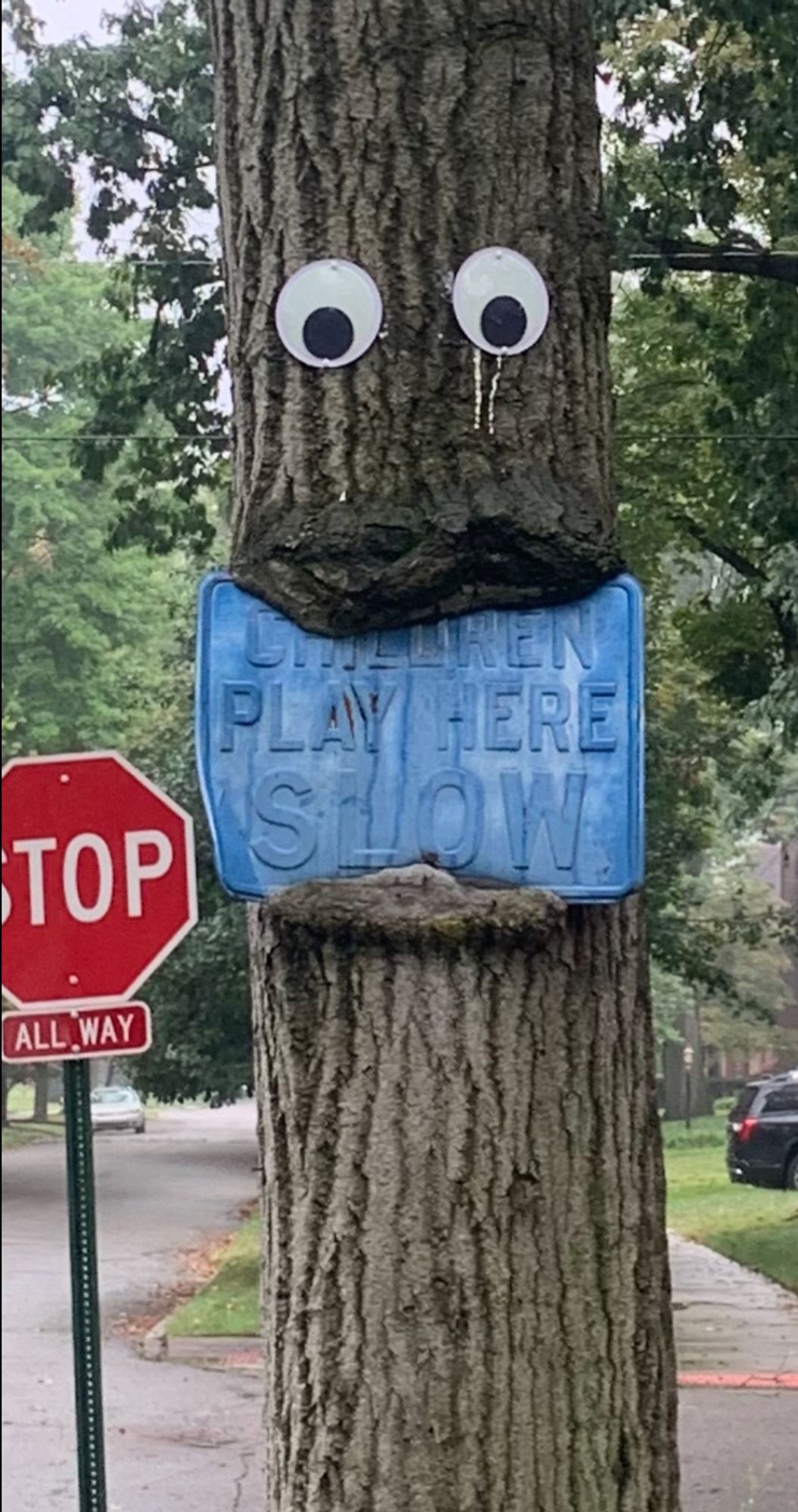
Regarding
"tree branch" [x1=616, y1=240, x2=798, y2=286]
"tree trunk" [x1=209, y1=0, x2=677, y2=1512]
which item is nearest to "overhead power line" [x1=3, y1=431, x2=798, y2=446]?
"tree branch" [x1=616, y1=240, x2=798, y2=286]

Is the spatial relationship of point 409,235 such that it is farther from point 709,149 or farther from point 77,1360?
point 709,149

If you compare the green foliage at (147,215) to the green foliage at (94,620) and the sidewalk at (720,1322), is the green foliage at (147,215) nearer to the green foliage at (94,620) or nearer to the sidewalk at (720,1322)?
the green foliage at (94,620)

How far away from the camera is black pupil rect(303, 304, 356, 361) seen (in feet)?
6.29

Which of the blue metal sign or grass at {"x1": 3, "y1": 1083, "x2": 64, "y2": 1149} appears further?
grass at {"x1": 3, "y1": 1083, "x2": 64, "y2": 1149}

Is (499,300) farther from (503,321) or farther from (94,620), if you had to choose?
(94,620)

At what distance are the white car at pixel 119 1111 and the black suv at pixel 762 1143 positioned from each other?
1.04 meters

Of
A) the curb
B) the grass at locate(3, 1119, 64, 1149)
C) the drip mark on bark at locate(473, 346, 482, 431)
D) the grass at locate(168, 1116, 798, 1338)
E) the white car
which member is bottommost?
the curb

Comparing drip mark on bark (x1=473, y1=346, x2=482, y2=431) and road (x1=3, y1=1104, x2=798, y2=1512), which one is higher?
drip mark on bark (x1=473, y1=346, x2=482, y2=431)

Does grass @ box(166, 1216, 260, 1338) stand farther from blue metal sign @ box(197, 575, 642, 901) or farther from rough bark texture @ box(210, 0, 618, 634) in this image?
rough bark texture @ box(210, 0, 618, 634)

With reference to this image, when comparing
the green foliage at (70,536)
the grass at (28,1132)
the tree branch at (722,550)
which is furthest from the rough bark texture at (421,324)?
the tree branch at (722,550)

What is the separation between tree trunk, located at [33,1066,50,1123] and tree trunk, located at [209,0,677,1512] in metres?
0.70

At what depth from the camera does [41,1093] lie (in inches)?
101

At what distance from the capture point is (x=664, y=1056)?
3031 mm

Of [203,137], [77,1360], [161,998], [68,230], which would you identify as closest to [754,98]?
[203,137]
